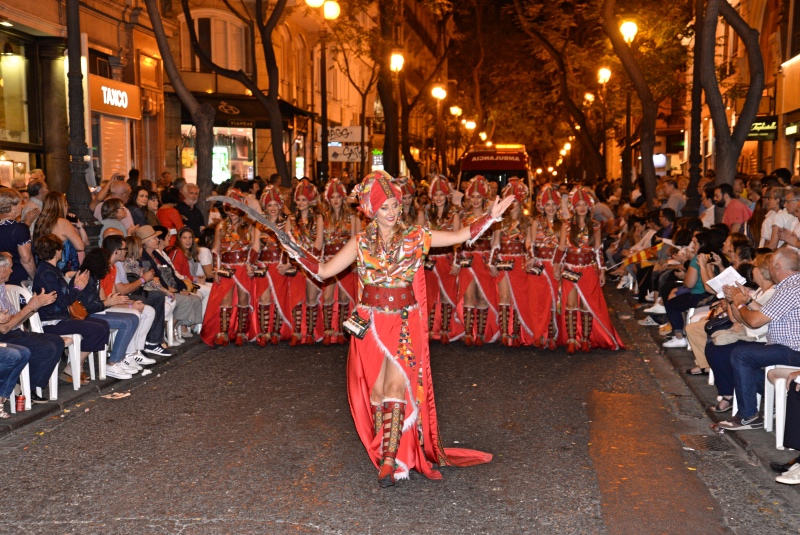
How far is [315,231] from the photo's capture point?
1235 centimetres

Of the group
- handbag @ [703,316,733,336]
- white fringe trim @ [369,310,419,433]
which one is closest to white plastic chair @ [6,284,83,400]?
white fringe trim @ [369,310,419,433]

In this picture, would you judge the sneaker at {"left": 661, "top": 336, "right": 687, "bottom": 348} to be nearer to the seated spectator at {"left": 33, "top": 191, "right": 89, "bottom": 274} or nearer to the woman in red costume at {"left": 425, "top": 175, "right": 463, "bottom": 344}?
the woman in red costume at {"left": 425, "top": 175, "right": 463, "bottom": 344}

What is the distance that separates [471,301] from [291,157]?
82.4ft

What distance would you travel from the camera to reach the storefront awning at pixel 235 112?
A: 3003cm

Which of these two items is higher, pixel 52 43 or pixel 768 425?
pixel 52 43

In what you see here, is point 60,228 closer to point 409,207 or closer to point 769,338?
point 409,207

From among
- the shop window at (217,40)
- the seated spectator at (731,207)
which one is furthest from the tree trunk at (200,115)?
the shop window at (217,40)

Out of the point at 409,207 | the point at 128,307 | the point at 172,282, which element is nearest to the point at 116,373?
the point at 128,307

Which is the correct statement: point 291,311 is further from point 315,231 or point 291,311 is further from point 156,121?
point 156,121

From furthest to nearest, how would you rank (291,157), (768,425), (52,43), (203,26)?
(291,157), (203,26), (52,43), (768,425)

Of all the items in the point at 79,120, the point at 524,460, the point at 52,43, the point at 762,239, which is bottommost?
the point at 524,460

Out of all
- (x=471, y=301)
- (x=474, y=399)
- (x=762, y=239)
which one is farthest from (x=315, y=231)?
(x=762, y=239)

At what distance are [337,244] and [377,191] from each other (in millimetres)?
5884

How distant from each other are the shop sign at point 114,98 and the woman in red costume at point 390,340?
1647cm
